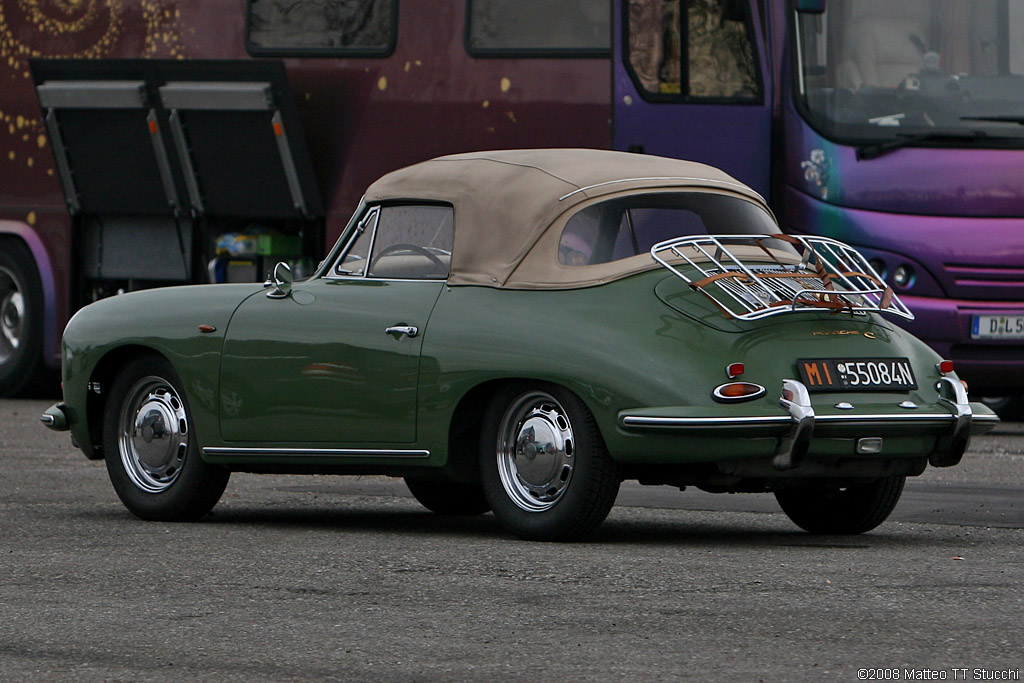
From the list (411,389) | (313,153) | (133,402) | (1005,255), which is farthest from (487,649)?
(313,153)

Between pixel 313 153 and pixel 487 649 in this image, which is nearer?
pixel 487 649

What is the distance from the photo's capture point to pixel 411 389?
28.6 ft

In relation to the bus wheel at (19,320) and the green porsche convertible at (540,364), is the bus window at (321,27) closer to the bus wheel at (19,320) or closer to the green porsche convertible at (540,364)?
the bus wheel at (19,320)

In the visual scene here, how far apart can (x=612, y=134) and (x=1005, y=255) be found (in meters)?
3.12

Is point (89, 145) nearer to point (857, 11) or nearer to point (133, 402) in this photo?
point (857, 11)

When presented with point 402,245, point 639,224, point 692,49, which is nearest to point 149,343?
point 402,245

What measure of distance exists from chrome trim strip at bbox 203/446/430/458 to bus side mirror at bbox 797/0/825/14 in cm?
781

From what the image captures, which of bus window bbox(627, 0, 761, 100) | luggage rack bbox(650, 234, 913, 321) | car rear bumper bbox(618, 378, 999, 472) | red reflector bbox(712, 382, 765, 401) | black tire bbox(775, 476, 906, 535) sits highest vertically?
bus window bbox(627, 0, 761, 100)

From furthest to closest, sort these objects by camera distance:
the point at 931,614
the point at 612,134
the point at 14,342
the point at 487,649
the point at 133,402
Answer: the point at 14,342
the point at 612,134
the point at 133,402
the point at 931,614
the point at 487,649

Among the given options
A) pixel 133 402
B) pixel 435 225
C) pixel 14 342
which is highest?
pixel 435 225

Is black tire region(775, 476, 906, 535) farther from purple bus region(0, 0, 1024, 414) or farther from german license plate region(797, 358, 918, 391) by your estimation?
purple bus region(0, 0, 1024, 414)

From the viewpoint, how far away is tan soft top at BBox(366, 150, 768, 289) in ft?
28.3

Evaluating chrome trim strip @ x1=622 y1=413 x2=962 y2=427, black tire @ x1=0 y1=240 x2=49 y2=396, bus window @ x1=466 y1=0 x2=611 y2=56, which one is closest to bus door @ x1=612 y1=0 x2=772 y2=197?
bus window @ x1=466 y1=0 x2=611 y2=56

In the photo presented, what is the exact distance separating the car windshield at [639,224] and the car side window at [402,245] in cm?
60
